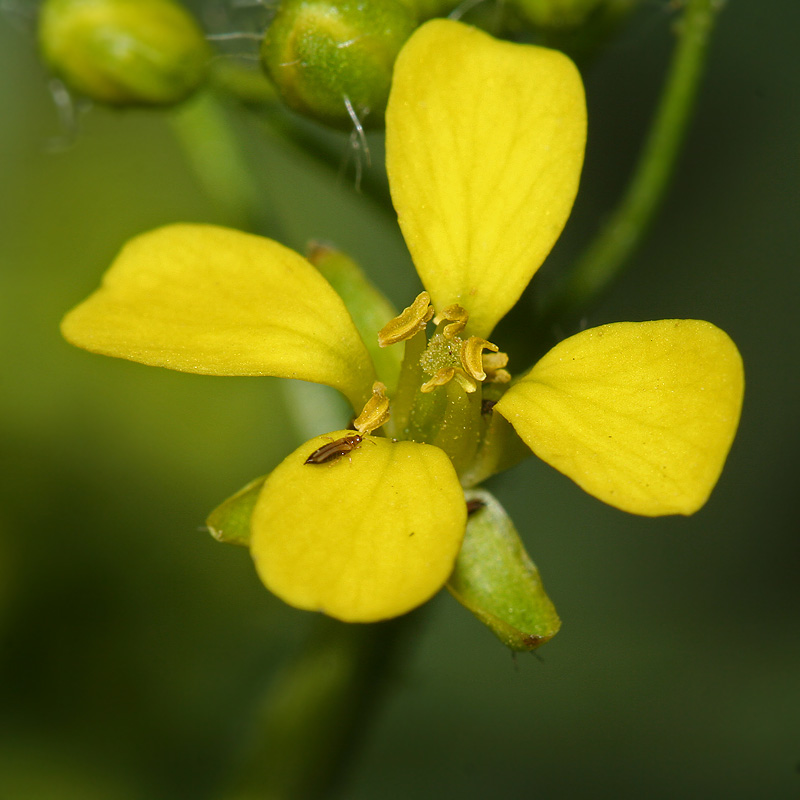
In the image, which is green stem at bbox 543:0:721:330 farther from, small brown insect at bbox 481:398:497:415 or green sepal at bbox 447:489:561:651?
green sepal at bbox 447:489:561:651

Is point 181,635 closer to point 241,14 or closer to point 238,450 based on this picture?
point 238,450

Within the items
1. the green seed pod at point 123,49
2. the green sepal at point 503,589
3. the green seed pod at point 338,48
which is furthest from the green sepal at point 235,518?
the green seed pod at point 123,49

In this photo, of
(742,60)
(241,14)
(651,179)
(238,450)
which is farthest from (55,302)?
(742,60)

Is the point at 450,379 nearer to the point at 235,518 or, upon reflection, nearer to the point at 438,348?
the point at 438,348

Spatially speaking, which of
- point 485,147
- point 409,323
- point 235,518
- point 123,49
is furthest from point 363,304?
point 123,49

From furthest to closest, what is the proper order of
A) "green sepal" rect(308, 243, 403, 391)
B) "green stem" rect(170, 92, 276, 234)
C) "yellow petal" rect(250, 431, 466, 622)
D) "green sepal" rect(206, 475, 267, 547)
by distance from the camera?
1. "green stem" rect(170, 92, 276, 234)
2. "green sepal" rect(308, 243, 403, 391)
3. "green sepal" rect(206, 475, 267, 547)
4. "yellow petal" rect(250, 431, 466, 622)

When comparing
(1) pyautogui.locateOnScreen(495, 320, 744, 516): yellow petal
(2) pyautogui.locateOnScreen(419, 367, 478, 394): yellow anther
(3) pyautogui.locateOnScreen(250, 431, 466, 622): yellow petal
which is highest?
(1) pyautogui.locateOnScreen(495, 320, 744, 516): yellow petal

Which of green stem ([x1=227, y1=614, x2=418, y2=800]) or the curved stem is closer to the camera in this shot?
green stem ([x1=227, y1=614, x2=418, y2=800])

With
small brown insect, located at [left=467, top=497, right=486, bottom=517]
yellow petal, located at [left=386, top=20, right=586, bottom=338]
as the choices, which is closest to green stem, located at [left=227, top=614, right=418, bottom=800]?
small brown insect, located at [left=467, top=497, right=486, bottom=517]
